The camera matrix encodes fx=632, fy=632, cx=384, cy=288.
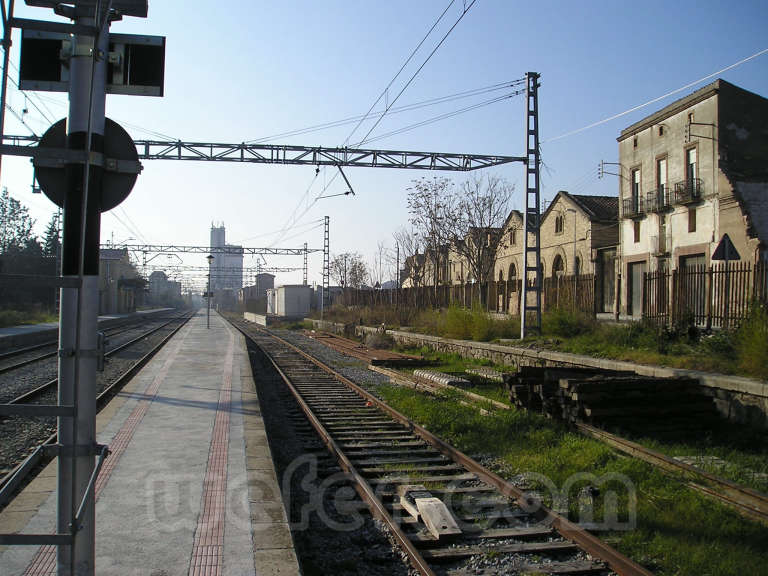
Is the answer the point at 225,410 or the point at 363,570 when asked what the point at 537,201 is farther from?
the point at 363,570

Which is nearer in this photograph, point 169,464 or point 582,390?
point 169,464

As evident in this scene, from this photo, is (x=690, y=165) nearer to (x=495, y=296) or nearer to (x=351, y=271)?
(x=495, y=296)

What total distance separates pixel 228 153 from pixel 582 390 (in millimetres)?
15713

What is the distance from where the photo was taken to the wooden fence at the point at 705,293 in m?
12.8

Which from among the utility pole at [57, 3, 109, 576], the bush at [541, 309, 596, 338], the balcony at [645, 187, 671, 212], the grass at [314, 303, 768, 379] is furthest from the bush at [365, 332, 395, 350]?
the utility pole at [57, 3, 109, 576]

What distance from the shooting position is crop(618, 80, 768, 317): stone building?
24.6 metres

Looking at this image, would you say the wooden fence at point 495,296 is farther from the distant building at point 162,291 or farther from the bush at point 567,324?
the distant building at point 162,291

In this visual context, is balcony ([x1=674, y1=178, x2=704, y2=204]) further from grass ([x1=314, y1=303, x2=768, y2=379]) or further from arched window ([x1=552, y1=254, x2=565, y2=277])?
arched window ([x1=552, y1=254, x2=565, y2=277])

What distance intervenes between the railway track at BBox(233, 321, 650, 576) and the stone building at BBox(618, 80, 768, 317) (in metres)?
19.2

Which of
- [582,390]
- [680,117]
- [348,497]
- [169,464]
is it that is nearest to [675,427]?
[582,390]

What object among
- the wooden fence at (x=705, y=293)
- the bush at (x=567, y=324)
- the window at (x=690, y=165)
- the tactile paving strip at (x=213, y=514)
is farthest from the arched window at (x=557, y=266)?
the tactile paving strip at (x=213, y=514)

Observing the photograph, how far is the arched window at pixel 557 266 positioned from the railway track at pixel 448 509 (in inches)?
1229

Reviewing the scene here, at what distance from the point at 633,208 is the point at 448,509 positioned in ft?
92.7

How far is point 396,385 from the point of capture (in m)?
14.5
